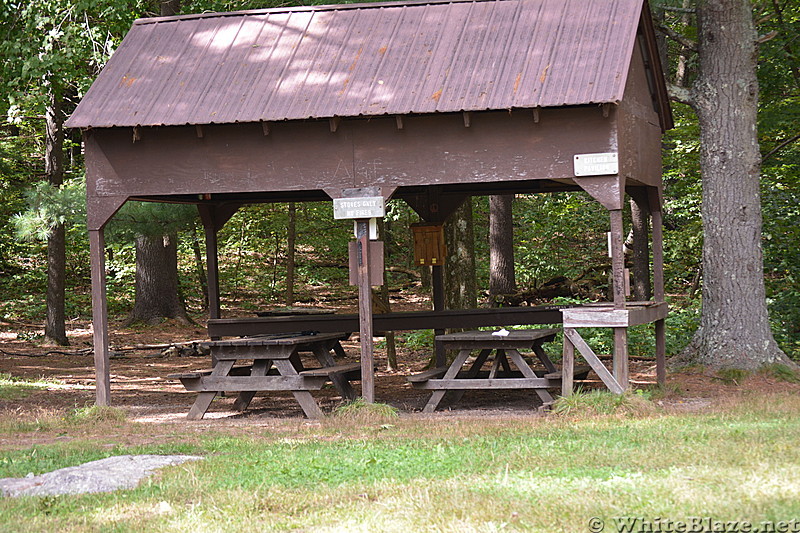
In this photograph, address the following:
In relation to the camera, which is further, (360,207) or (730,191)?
(730,191)

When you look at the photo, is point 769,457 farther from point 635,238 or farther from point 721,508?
point 635,238

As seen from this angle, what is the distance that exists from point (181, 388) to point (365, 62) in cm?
653

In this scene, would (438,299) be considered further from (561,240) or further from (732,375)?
(561,240)

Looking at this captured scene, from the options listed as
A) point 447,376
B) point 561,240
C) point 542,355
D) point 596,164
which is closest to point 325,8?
point 596,164

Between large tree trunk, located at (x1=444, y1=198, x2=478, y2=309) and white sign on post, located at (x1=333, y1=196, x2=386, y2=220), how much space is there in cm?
565

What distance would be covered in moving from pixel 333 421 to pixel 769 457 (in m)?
5.02

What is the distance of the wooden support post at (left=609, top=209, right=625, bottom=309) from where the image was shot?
1012 centimetres

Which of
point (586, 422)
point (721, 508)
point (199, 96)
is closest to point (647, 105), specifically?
point (586, 422)

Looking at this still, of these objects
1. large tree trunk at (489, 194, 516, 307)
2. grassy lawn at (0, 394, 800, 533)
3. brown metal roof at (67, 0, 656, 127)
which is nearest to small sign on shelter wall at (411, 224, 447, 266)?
brown metal roof at (67, 0, 656, 127)

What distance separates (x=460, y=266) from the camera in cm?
1641

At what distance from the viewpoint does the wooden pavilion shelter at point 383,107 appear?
10234 mm

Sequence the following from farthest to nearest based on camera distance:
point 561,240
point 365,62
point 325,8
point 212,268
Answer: point 561,240, point 212,268, point 325,8, point 365,62

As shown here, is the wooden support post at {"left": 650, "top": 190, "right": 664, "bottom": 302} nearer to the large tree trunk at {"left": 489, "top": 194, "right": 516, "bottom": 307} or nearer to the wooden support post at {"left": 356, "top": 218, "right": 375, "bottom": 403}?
the wooden support post at {"left": 356, "top": 218, "right": 375, "bottom": 403}

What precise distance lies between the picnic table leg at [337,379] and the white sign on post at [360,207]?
2.03 metres
